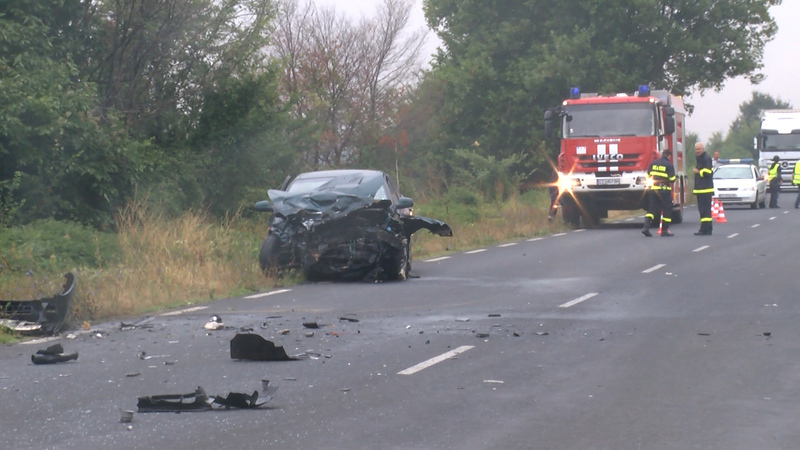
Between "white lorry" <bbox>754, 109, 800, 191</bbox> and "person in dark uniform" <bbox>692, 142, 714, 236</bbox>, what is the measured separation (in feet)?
90.7

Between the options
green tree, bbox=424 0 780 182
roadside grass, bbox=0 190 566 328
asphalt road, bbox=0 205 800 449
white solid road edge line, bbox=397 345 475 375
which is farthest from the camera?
green tree, bbox=424 0 780 182

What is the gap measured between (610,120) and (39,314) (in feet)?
60.2

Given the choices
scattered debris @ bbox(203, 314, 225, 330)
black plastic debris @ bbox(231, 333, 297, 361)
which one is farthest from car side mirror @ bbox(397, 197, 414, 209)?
black plastic debris @ bbox(231, 333, 297, 361)

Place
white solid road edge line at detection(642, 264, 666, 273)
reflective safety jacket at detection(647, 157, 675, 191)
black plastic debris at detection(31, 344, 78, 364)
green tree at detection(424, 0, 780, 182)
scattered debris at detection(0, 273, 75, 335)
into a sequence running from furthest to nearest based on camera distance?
1. green tree at detection(424, 0, 780, 182)
2. reflective safety jacket at detection(647, 157, 675, 191)
3. white solid road edge line at detection(642, 264, 666, 273)
4. scattered debris at detection(0, 273, 75, 335)
5. black plastic debris at detection(31, 344, 78, 364)

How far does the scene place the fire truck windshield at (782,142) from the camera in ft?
164

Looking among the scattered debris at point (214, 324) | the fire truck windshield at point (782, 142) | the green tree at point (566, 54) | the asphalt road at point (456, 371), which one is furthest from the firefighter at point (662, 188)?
the fire truck windshield at point (782, 142)

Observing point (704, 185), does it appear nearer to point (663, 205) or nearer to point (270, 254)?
point (663, 205)

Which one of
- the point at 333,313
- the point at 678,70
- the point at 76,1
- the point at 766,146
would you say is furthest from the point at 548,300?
the point at 766,146

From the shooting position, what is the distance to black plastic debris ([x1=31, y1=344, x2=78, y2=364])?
8.87 metres

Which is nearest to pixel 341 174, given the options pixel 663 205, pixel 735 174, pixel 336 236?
pixel 336 236

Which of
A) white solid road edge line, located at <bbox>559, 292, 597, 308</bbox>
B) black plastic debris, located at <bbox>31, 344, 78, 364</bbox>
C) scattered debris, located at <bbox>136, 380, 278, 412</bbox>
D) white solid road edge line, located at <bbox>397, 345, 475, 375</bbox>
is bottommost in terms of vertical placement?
white solid road edge line, located at <bbox>559, 292, 597, 308</bbox>

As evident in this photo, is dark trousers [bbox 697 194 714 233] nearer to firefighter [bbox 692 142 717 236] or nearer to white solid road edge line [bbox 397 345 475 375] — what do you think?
firefighter [bbox 692 142 717 236]

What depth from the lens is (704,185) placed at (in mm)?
23234

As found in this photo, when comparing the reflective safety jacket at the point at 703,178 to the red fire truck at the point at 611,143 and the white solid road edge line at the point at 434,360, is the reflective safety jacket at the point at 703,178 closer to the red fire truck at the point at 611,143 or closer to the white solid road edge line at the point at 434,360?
the red fire truck at the point at 611,143
